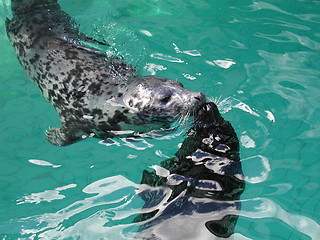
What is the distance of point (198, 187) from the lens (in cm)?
383

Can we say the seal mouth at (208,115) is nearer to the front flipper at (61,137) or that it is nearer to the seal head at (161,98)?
the seal head at (161,98)

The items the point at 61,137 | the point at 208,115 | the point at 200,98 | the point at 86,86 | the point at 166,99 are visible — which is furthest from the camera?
the point at 86,86

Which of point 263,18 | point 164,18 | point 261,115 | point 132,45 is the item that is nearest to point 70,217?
point 261,115

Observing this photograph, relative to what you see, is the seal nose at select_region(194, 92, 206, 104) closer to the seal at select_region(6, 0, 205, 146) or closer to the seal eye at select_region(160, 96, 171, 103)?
the seal at select_region(6, 0, 205, 146)

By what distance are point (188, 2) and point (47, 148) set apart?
3.87 metres

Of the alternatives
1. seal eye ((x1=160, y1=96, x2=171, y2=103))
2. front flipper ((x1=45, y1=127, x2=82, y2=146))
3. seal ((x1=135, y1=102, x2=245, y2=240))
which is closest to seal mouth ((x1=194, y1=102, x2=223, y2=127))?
seal ((x1=135, y1=102, x2=245, y2=240))

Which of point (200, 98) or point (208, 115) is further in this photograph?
point (200, 98)

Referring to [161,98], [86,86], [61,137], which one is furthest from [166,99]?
[61,137]

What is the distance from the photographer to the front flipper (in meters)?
4.79

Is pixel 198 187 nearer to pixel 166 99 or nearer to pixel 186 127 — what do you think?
pixel 186 127

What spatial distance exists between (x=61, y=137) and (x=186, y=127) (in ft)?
4.60

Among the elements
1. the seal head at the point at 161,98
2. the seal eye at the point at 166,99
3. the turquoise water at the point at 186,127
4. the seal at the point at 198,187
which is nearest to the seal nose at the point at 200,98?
the seal head at the point at 161,98

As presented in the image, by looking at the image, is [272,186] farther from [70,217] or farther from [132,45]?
[132,45]

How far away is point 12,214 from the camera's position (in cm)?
410
